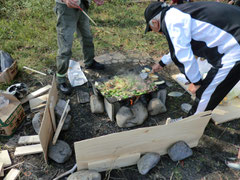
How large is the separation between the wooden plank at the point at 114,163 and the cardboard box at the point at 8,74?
259cm

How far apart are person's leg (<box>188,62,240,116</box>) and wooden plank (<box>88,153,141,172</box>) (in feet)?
3.98

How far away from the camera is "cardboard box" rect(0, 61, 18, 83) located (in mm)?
3839

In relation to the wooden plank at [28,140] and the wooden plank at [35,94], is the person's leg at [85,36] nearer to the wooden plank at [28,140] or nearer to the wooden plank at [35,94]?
the wooden plank at [35,94]

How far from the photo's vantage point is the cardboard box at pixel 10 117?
2.87 meters

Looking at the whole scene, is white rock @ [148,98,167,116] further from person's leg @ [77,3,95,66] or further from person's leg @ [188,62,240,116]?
person's leg @ [77,3,95,66]

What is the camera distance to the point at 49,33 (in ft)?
18.8

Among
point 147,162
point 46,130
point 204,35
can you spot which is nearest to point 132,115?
point 147,162

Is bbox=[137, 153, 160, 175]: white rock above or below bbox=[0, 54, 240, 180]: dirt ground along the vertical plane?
above

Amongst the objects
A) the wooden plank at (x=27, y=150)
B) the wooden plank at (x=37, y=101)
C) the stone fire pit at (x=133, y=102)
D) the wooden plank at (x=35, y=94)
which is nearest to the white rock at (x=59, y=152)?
the wooden plank at (x=27, y=150)

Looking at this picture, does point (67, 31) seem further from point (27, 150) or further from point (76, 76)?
point (27, 150)

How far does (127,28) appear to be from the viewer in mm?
6305

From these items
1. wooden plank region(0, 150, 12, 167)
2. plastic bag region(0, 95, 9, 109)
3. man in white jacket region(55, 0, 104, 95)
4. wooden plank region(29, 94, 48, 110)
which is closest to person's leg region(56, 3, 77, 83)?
man in white jacket region(55, 0, 104, 95)

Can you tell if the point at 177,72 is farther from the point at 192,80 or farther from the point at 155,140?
the point at 155,140

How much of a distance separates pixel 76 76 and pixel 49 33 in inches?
90.0
